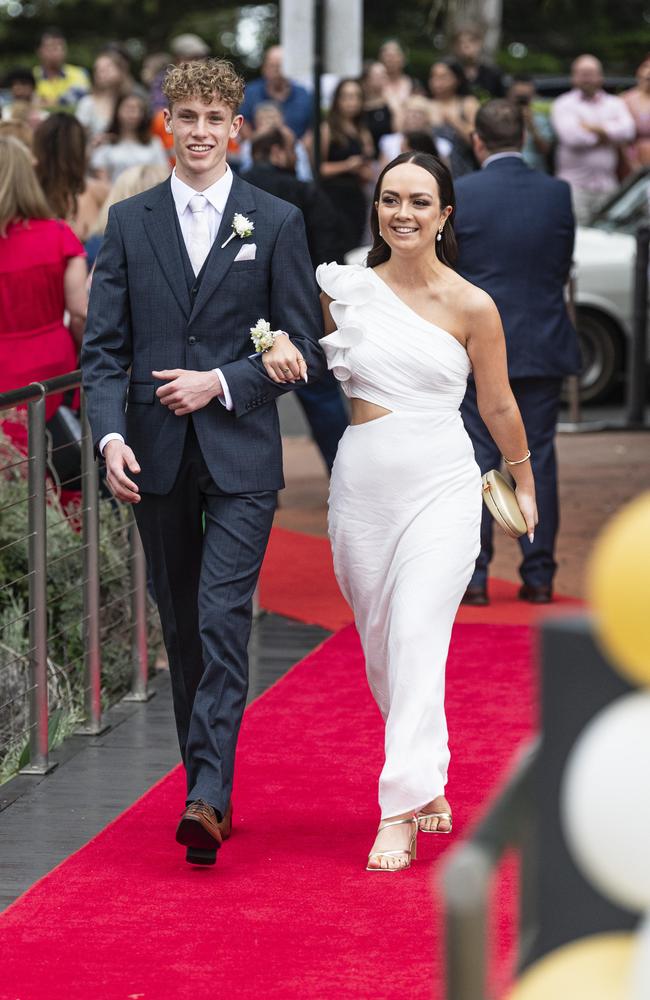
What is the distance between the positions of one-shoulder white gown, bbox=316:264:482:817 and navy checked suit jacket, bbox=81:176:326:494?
0.16 m

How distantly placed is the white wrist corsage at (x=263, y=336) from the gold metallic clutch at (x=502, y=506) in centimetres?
73

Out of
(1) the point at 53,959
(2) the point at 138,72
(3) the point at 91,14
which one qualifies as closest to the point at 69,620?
(1) the point at 53,959

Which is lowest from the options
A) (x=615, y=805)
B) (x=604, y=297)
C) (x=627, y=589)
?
(x=604, y=297)

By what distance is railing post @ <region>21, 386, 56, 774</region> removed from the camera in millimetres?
5715

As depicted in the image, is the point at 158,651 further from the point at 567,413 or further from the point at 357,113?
the point at 357,113

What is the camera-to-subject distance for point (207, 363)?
490 cm

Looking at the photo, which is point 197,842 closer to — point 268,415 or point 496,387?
point 268,415

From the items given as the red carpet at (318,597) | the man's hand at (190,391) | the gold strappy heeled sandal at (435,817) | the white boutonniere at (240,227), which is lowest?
the red carpet at (318,597)

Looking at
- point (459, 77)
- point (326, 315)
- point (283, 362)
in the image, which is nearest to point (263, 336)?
point (283, 362)

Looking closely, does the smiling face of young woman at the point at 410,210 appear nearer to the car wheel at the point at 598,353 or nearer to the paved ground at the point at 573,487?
the paved ground at the point at 573,487

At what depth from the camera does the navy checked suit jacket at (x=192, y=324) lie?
4.89 metres

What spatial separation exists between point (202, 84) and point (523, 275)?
140 inches

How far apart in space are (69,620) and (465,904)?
5.31 metres

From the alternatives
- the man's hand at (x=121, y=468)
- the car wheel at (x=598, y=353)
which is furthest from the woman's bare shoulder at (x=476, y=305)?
the car wheel at (x=598, y=353)
